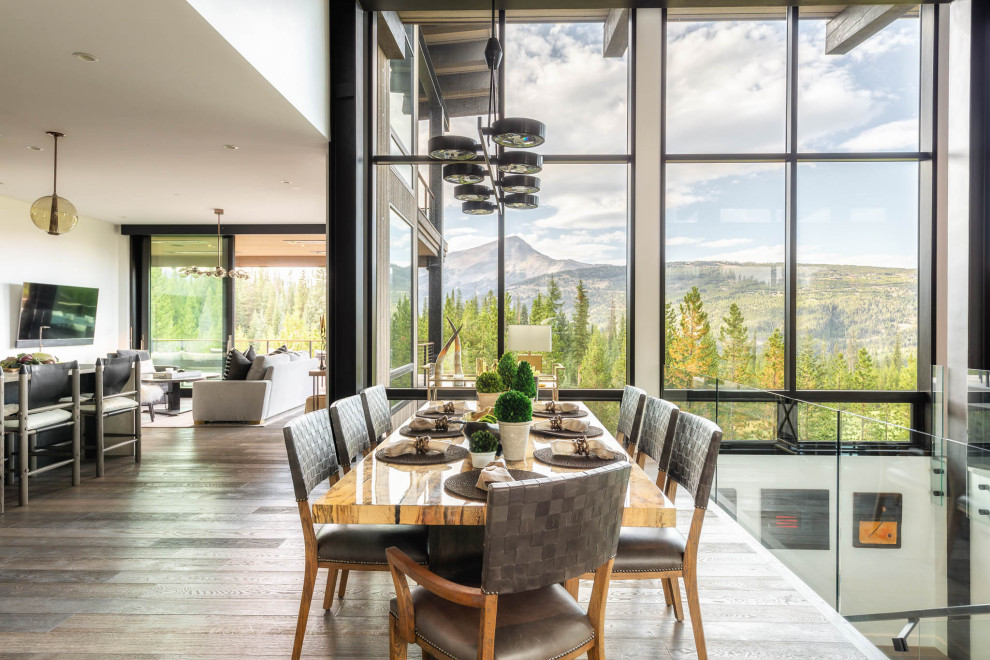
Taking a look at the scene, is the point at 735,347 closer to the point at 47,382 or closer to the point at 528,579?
the point at 528,579

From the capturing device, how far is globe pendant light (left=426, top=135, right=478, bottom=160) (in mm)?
2568

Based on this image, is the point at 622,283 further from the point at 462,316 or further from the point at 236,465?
the point at 236,465

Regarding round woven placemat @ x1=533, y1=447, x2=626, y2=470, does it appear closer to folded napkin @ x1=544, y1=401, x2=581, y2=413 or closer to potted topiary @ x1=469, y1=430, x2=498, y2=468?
potted topiary @ x1=469, y1=430, x2=498, y2=468

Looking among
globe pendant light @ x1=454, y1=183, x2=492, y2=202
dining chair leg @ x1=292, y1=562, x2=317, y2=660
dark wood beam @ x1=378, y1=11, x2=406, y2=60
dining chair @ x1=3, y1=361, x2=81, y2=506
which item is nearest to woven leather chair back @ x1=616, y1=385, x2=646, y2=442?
globe pendant light @ x1=454, y1=183, x2=492, y2=202

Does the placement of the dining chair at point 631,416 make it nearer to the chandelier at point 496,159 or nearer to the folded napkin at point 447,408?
the folded napkin at point 447,408

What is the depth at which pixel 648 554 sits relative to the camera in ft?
6.67

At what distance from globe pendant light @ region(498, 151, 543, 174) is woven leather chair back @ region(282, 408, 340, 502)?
1383mm

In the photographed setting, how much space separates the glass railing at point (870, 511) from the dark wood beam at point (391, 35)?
3.77 meters

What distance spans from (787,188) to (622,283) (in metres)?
1.50

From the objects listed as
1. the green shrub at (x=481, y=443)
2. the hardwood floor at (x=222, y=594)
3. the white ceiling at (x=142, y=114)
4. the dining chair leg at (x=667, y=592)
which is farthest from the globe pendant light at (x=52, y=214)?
the dining chair leg at (x=667, y=592)

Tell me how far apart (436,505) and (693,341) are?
3607 millimetres

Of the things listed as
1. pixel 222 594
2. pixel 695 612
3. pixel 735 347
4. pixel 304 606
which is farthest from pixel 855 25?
pixel 222 594

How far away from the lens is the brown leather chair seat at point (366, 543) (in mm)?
2031

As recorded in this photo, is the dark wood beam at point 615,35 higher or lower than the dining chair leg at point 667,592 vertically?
higher
